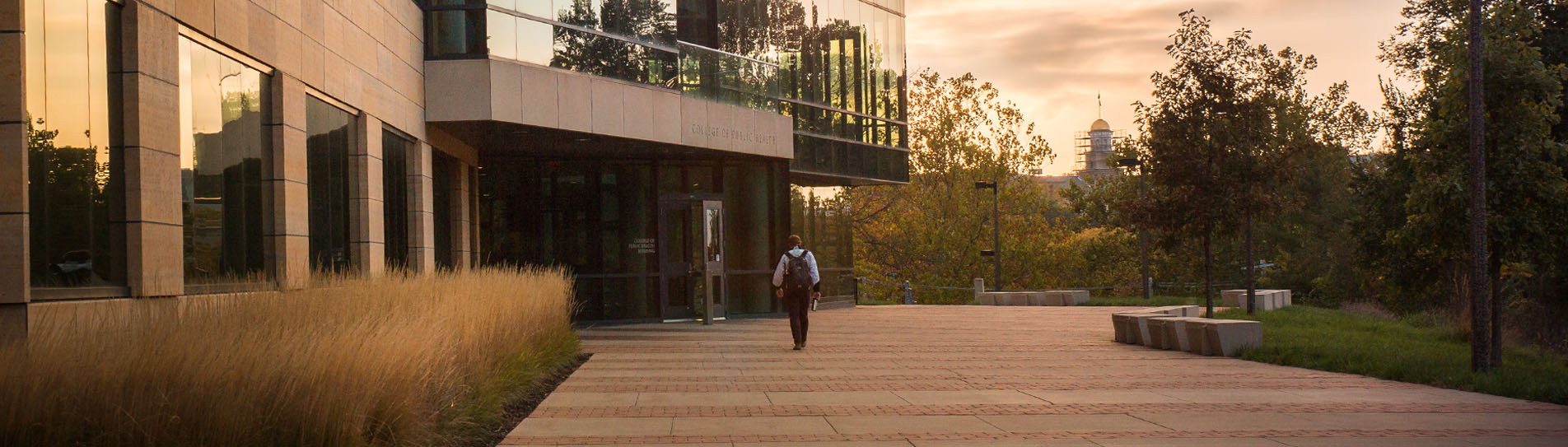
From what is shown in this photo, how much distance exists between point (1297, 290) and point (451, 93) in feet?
177

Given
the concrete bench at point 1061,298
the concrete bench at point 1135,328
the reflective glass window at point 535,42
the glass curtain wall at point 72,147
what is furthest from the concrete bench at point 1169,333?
the concrete bench at point 1061,298

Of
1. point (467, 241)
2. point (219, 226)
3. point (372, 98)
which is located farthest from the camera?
point (467, 241)

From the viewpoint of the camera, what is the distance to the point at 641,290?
28016 millimetres

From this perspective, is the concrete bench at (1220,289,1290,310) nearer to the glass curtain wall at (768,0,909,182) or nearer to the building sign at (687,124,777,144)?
the glass curtain wall at (768,0,909,182)

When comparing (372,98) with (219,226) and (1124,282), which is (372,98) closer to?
(219,226)

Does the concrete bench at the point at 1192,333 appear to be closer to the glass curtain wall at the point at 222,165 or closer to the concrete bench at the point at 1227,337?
the concrete bench at the point at 1227,337

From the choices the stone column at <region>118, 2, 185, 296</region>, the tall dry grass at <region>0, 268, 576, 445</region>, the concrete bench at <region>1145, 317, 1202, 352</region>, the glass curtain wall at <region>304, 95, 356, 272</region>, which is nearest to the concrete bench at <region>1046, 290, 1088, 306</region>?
the concrete bench at <region>1145, 317, 1202, 352</region>

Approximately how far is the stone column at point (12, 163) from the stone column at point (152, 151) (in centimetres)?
155

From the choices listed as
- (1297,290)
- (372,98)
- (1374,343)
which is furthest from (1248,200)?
(1297,290)

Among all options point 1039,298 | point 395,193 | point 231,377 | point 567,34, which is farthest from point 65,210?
point 1039,298

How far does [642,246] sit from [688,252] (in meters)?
1.01

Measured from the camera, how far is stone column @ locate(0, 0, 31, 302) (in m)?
9.04

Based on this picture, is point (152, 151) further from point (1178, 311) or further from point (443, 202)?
point (1178, 311)

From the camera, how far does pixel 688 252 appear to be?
27828 mm
